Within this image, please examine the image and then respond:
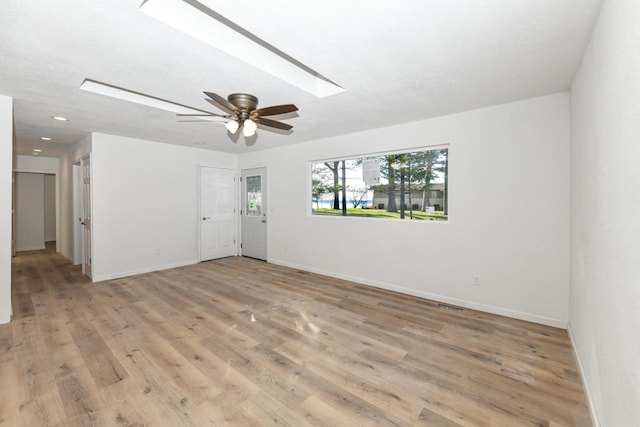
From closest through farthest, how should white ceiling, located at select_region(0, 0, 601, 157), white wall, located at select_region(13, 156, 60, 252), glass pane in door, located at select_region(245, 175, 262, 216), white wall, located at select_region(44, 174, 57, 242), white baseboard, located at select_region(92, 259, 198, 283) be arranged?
white ceiling, located at select_region(0, 0, 601, 157), white baseboard, located at select_region(92, 259, 198, 283), glass pane in door, located at select_region(245, 175, 262, 216), white wall, located at select_region(13, 156, 60, 252), white wall, located at select_region(44, 174, 57, 242)

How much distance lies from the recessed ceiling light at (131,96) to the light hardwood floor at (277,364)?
2.48 meters

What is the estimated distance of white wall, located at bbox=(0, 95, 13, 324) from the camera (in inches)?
115

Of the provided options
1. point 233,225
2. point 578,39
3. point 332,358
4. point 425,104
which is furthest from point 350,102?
point 233,225

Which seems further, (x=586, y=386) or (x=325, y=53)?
(x=325, y=53)

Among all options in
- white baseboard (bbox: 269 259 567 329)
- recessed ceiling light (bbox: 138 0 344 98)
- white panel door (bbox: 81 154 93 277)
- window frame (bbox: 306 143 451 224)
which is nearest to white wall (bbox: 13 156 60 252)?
white panel door (bbox: 81 154 93 277)

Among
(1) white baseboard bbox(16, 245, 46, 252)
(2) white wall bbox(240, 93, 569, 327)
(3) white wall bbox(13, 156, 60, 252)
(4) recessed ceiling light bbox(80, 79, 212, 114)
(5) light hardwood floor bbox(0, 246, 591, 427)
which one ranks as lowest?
(5) light hardwood floor bbox(0, 246, 591, 427)

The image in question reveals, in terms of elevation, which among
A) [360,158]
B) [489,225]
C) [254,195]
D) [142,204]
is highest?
[360,158]

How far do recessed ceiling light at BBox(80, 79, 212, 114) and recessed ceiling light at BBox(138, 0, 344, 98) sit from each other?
1454 millimetres

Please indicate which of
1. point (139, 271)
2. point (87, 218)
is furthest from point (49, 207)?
point (139, 271)

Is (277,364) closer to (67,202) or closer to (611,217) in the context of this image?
(611,217)

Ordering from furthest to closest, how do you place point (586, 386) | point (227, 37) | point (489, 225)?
1. point (489, 225)
2. point (227, 37)
3. point (586, 386)

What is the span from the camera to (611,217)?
1.42m

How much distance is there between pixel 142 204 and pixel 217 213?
1.51m

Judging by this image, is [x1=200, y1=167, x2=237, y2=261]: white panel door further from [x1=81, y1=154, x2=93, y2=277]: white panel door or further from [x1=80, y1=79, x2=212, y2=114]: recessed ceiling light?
[x1=80, y1=79, x2=212, y2=114]: recessed ceiling light
